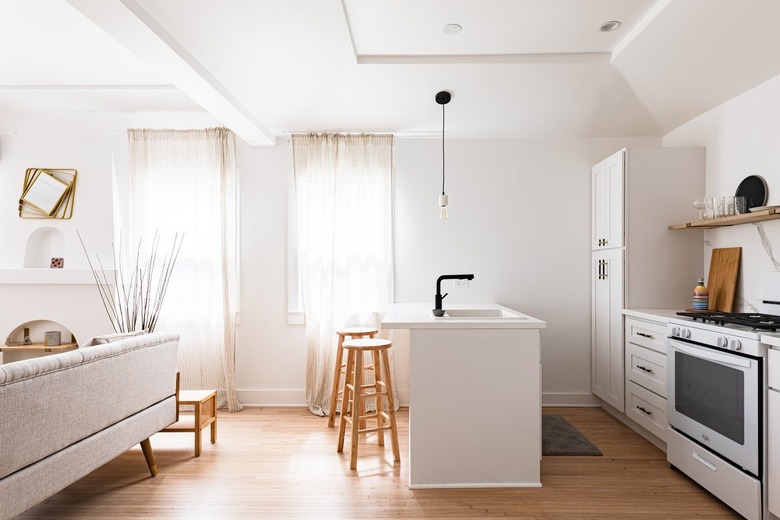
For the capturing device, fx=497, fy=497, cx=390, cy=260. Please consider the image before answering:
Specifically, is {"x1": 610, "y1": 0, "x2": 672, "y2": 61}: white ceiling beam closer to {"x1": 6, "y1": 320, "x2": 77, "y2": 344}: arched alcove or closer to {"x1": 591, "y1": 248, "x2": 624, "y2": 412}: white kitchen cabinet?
{"x1": 591, "y1": 248, "x2": 624, "y2": 412}: white kitchen cabinet

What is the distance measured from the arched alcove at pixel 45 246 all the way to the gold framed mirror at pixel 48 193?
6.1 inches

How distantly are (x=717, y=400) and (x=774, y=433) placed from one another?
0.34m

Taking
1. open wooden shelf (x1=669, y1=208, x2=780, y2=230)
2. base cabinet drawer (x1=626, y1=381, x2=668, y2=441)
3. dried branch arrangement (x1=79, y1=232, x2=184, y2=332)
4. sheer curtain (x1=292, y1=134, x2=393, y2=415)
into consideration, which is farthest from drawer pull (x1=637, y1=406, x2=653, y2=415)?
dried branch arrangement (x1=79, y1=232, x2=184, y2=332)

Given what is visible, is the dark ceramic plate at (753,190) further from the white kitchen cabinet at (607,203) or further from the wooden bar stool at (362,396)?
the wooden bar stool at (362,396)

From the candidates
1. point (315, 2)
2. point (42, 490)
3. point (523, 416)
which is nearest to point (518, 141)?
point (315, 2)

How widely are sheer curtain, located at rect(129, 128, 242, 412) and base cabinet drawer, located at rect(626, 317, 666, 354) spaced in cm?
313

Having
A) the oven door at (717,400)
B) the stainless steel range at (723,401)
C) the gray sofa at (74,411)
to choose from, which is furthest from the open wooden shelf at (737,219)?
the gray sofa at (74,411)

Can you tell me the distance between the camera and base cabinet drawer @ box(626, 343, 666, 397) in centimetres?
311

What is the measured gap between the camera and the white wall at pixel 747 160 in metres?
2.96

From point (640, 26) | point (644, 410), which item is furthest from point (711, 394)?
point (640, 26)

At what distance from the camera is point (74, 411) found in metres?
2.15

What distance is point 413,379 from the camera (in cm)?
271

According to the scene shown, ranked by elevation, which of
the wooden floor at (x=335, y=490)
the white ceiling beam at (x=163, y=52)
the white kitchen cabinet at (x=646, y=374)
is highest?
the white ceiling beam at (x=163, y=52)

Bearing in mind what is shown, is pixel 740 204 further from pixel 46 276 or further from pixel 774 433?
pixel 46 276
